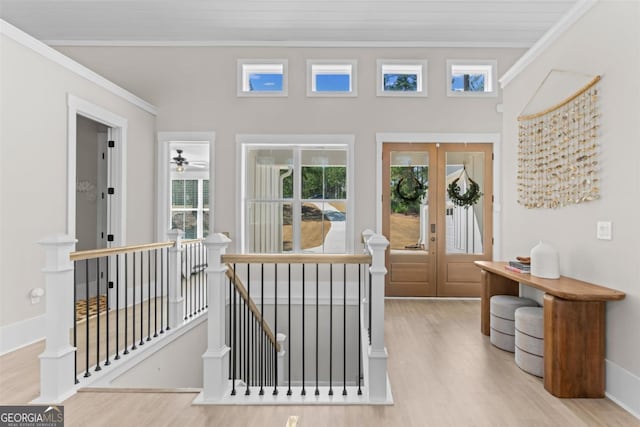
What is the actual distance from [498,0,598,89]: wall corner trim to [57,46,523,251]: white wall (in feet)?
4.72

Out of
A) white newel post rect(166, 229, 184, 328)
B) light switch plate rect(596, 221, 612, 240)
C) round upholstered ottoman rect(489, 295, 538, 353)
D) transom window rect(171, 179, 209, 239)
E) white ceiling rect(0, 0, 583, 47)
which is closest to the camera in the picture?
light switch plate rect(596, 221, 612, 240)

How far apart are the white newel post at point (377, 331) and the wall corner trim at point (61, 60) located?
11.6ft

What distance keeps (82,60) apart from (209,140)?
2.32m

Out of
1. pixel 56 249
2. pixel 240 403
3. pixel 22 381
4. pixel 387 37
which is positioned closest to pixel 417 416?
pixel 240 403

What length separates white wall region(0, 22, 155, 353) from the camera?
2.98 metres

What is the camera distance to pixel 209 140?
5289mm

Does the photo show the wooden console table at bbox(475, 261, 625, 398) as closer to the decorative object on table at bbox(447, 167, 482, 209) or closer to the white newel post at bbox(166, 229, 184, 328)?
the decorative object on table at bbox(447, 167, 482, 209)

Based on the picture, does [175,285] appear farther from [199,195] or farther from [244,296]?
[199,195]

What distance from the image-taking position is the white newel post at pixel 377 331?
2365 mm

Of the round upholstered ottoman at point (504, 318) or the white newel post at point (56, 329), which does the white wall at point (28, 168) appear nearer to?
the white newel post at point (56, 329)

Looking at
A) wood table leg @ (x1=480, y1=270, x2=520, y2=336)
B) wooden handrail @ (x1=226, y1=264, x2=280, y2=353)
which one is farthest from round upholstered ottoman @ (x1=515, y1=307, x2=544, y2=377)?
wooden handrail @ (x1=226, y1=264, x2=280, y2=353)

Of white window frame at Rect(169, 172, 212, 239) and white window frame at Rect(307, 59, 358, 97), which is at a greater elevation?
white window frame at Rect(307, 59, 358, 97)

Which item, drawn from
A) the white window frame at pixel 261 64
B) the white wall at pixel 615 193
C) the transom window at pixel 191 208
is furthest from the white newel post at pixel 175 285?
the transom window at pixel 191 208

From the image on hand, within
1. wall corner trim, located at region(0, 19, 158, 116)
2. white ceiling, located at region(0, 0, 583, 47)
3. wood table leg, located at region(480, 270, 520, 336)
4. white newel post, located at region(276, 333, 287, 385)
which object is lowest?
white newel post, located at region(276, 333, 287, 385)
